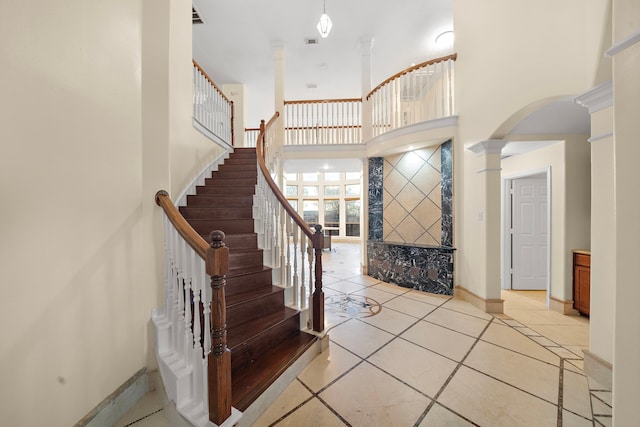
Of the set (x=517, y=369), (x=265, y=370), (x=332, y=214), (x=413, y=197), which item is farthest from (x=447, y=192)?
(x=332, y=214)

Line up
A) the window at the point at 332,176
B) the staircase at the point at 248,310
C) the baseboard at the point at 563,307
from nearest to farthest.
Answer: the staircase at the point at 248,310 → the baseboard at the point at 563,307 → the window at the point at 332,176

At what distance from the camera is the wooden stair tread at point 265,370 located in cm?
132

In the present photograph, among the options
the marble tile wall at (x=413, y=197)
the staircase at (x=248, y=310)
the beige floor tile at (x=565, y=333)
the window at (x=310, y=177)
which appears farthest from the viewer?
the window at (x=310, y=177)

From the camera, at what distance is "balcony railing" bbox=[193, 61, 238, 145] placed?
11.8ft

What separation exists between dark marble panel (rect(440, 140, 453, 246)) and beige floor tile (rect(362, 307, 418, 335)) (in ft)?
4.71

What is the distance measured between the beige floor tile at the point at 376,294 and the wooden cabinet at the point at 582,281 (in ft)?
7.29

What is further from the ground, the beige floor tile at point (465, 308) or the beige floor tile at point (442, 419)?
the beige floor tile at point (442, 419)

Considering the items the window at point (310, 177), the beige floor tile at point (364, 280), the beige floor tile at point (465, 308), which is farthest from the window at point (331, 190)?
the beige floor tile at point (465, 308)

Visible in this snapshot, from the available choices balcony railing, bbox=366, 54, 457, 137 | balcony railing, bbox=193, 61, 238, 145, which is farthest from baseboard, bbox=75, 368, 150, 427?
balcony railing, bbox=366, 54, 457, 137

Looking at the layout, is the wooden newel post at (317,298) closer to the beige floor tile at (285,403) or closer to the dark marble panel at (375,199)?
the beige floor tile at (285,403)

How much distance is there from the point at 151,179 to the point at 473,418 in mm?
2639

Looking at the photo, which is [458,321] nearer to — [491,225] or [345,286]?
[491,225]

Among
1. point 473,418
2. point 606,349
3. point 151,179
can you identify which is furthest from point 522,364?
point 151,179

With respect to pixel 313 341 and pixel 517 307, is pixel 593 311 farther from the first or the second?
pixel 313 341
